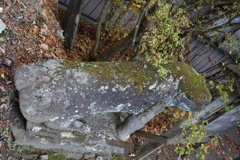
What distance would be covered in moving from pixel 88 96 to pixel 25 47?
189cm

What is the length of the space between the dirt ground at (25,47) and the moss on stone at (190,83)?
146 cm

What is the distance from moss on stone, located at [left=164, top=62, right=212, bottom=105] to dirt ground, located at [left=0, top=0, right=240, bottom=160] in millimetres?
1457

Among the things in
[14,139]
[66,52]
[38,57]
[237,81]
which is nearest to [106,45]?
[66,52]

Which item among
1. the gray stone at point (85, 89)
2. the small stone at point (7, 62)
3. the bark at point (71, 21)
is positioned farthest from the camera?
the bark at point (71, 21)

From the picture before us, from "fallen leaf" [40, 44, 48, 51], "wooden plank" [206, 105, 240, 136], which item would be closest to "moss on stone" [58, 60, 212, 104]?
"wooden plank" [206, 105, 240, 136]

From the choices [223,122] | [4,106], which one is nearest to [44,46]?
[4,106]

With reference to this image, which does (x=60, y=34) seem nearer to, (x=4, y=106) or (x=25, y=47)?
(x=25, y=47)

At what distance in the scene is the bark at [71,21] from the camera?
218 inches

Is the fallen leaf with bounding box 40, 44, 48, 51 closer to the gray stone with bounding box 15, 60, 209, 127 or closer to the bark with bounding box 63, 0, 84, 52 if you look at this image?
the bark with bounding box 63, 0, 84, 52

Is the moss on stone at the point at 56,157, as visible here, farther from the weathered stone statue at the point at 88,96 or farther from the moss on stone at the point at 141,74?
the moss on stone at the point at 141,74

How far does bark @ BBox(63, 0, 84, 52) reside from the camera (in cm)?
554

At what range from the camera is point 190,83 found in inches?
134

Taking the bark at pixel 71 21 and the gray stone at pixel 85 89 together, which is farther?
the bark at pixel 71 21

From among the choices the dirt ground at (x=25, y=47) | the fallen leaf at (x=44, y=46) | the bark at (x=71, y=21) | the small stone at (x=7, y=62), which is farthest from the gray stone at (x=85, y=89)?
the bark at (x=71, y=21)
